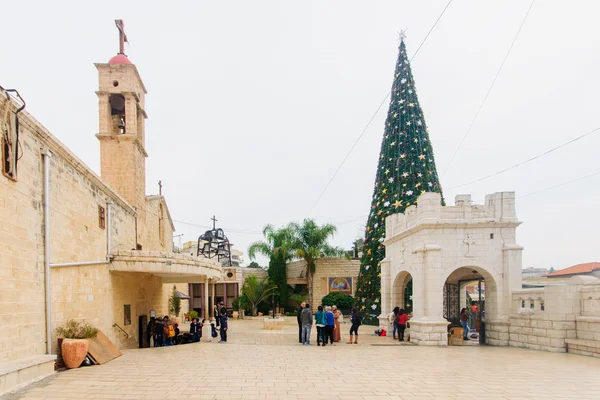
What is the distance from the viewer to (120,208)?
1534cm

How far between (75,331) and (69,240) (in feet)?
6.79

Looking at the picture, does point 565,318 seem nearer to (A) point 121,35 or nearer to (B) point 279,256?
(A) point 121,35

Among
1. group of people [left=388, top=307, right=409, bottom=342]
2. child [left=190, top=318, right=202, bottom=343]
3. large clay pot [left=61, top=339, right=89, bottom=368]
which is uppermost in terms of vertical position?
large clay pot [left=61, top=339, right=89, bottom=368]

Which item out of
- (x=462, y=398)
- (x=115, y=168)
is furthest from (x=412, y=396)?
(x=115, y=168)

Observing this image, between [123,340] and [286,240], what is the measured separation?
2013cm

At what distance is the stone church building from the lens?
7.27 m

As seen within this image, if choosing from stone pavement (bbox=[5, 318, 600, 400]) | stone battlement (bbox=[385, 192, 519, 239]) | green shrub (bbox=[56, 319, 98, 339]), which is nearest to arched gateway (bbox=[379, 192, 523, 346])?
stone battlement (bbox=[385, 192, 519, 239])

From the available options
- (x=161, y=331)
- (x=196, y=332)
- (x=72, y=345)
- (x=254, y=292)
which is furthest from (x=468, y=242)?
(x=254, y=292)

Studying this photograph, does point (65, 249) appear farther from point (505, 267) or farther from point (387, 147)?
point (387, 147)

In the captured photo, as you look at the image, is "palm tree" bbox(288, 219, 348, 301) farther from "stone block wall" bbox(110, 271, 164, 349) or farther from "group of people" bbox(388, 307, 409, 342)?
"group of people" bbox(388, 307, 409, 342)

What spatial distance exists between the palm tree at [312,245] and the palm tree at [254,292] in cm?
312

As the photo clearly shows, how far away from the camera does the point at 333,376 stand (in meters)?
8.12

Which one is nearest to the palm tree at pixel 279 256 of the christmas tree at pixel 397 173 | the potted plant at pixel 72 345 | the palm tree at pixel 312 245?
the palm tree at pixel 312 245

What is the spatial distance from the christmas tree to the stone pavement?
33.8ft
